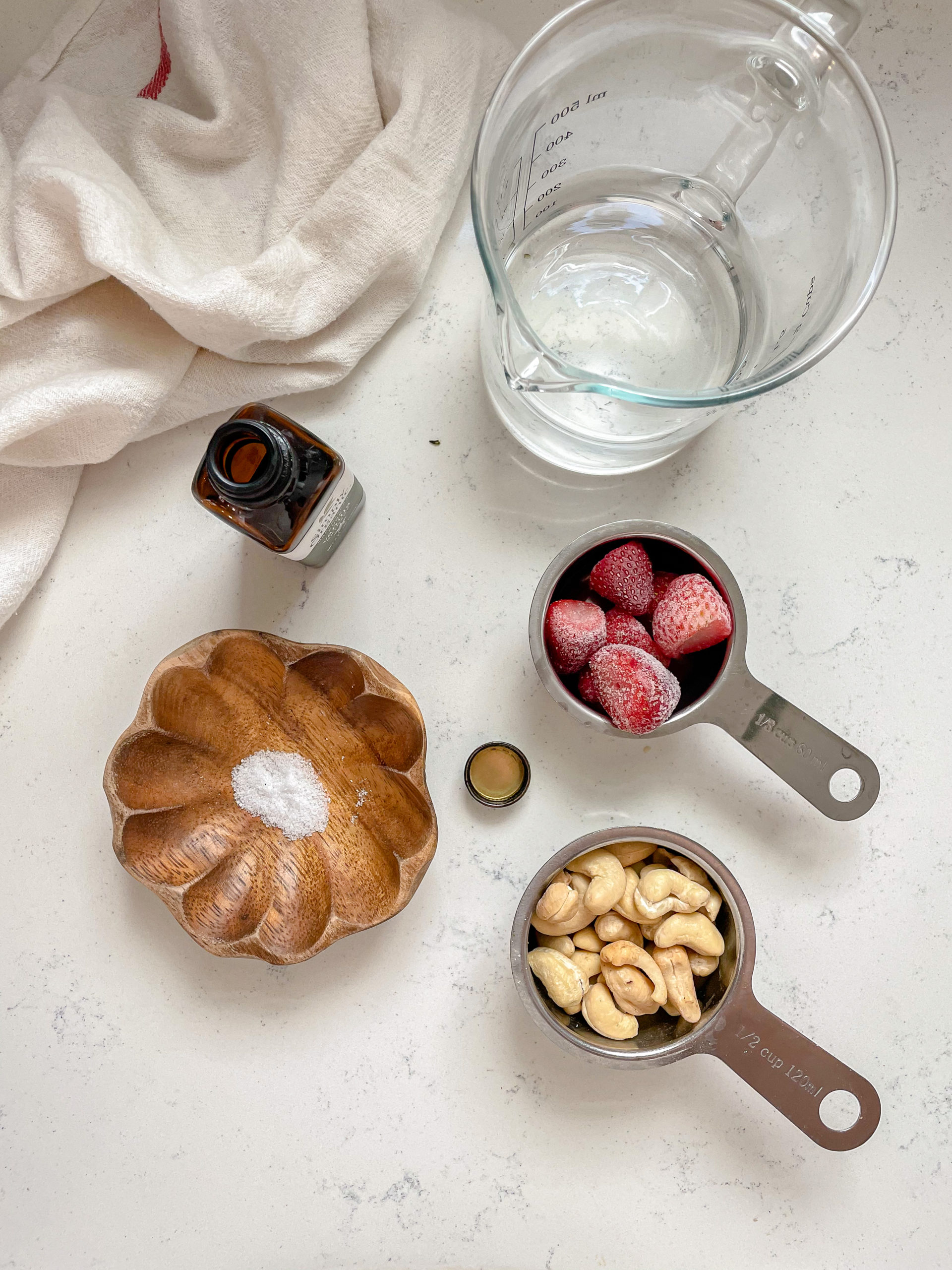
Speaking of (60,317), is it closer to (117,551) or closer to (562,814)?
(117,551)

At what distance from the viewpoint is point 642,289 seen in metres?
0.87

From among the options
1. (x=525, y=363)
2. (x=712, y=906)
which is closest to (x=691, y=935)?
(x=712, y=906)

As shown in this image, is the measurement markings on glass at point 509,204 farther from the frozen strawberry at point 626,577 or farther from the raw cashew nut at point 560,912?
the raw cashew nut at point 560,912

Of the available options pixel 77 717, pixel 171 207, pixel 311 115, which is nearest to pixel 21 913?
pixel 77 717

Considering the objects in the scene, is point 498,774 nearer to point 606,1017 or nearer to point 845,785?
point 606,1017

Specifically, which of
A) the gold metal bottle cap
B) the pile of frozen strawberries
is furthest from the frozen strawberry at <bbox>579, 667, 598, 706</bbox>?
the gold metal bottle cap

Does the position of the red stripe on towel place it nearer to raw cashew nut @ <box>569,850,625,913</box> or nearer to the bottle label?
the bottle label

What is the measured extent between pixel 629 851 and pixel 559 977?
0.43ft

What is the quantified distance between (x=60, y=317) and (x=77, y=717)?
40 centimetres

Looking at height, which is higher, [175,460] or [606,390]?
[606,390]

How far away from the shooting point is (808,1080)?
2.73 ft

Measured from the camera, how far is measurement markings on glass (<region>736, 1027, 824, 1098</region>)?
823 mm

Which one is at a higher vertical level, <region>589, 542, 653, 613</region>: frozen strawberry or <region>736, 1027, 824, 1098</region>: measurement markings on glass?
<region>589, 542, 653, 613</region>: frozen strawberry

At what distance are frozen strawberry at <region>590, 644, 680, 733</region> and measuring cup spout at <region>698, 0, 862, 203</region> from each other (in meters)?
0.42
